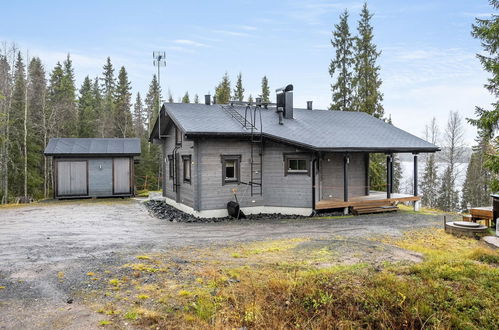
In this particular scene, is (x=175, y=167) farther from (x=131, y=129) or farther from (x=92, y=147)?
(x=131, y=129)

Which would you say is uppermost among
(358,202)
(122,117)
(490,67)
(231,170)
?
(122,117)

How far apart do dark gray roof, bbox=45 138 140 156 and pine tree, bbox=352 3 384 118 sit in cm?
1797

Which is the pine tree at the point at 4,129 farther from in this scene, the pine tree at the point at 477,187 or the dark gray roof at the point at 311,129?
the pine tree at the point at 477,187

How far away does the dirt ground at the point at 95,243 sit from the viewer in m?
4.70

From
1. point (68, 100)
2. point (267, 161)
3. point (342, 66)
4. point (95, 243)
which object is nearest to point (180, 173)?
point (267, 161)

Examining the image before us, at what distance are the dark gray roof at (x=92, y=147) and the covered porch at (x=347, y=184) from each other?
1177cm

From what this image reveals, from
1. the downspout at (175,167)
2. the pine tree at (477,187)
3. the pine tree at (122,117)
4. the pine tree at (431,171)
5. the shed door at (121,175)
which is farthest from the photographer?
the pine tree at (122,117)

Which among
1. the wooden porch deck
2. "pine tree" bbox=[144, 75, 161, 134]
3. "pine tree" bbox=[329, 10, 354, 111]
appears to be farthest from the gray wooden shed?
"pine tree" bbox=[144, 75, 161, 134]

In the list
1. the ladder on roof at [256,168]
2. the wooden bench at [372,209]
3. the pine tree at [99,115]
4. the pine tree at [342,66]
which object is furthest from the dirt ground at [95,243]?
the pine tree at [99,115]

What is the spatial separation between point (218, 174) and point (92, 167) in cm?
1029

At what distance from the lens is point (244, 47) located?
24.0m

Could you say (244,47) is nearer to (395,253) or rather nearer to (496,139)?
(496,139)

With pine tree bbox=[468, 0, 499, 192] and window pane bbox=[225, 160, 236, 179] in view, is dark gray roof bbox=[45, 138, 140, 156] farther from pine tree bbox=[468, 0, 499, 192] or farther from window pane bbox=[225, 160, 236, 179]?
pine tree bbox=[468, 0, 499, 192]

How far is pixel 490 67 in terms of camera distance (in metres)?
11.9
